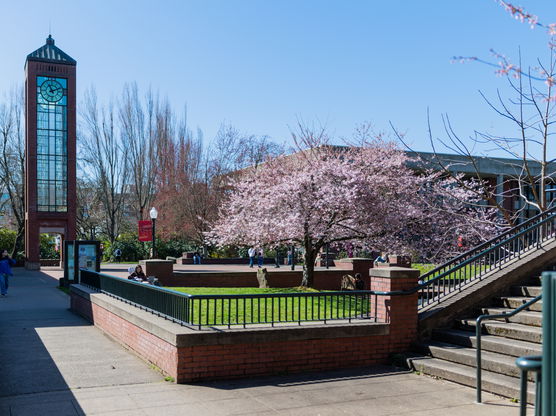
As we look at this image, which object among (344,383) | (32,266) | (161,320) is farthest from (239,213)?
(32,266)

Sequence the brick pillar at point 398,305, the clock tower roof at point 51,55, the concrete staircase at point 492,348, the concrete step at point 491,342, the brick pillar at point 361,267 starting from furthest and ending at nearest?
the clock tower roof at point 51,55
the brick pillar at point 361,267
the brick pillar at point 398,305
the concrete step at point 491,342
the concrete staircase at point 492,348

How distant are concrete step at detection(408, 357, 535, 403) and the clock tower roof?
37.2m

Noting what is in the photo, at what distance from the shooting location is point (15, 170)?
49.4 m

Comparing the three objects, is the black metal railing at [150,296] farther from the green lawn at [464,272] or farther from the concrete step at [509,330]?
the concrete step at [509,330]

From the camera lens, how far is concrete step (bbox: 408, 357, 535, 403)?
7082mm

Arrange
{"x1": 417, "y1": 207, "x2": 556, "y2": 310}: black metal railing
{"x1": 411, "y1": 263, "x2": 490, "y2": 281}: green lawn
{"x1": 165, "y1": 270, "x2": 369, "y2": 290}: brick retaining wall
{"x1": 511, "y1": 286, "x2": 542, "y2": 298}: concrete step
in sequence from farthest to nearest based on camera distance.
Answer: {"x1": 165, "y1": 270, "x2": 369, "y2": 290}: brick retaining wall, {"x1": 411, "y1": 263, "x2": 490, "y2": 281}: green lawn, {"x1": 417, "y1": 207, "x2": 556, "y2": 310}: black metal railing, {"x1": 511, "y1": 286, "x2": 542, "y2": 298}: concrete step

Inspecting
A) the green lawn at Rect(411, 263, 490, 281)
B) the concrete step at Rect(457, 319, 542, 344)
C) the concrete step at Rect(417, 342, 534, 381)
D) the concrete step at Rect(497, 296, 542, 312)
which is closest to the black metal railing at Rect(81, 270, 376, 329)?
the concrete step at Rect(417, 342, 534, 381)

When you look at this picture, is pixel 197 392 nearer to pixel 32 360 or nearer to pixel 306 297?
pixel 306 297

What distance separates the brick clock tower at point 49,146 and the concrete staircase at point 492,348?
112ft

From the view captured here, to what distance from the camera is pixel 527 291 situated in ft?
32.3

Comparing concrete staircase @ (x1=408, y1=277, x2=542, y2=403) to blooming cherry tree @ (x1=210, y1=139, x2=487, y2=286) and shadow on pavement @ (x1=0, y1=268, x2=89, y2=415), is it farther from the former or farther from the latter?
blooming cherry tree @ (x1=210, y1=139, x2=487, y2=286)

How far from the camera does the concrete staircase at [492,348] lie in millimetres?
7493

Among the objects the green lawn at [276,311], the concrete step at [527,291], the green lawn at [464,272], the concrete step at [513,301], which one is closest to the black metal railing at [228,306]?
the green lawn at [276,311]

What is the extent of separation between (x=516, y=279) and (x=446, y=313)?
65.6 inches
